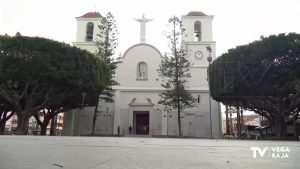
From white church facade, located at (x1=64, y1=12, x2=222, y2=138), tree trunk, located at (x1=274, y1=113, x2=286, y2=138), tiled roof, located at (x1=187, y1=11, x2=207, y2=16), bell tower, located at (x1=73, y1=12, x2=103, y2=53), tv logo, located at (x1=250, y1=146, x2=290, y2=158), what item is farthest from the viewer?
bell tower, located at (x1=73, y1=12, x2=103, y2=53)

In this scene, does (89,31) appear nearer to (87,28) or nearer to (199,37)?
(87,28)

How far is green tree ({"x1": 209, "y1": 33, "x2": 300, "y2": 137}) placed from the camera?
2850 cm

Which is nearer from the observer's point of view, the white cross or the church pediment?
the church pediment

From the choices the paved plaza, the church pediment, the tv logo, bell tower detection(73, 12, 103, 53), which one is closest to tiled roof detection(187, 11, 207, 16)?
bell tower detection(73, 12, 103, 53)

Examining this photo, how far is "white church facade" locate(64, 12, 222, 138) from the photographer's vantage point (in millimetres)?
40531

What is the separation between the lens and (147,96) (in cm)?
4178

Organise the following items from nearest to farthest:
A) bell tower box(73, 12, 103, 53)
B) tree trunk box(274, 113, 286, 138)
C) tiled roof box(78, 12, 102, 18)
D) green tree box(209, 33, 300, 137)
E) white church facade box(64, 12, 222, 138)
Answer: green tree box(209, 33, 300, 137)
tree trunk box(274, 113, 286, 138)
white church facade box(64, 12, 222, 138)
bell tower box(73, 12, 103, 53)
tiled roof box(78, 12, 102, 18)

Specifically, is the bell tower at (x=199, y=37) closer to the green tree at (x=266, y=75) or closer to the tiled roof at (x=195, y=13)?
the tiled roof at (x=195, y=13)

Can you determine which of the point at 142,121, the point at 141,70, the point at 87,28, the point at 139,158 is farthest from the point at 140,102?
the point at 139,158

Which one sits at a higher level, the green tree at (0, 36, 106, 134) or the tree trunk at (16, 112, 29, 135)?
the green tree at (0, 36, 106, 134)

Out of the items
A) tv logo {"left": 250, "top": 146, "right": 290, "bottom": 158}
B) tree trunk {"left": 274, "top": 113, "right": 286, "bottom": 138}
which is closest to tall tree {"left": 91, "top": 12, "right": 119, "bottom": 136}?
tree trunk {"left": 274, "top": 113, "right": 286, "bottom": 138}

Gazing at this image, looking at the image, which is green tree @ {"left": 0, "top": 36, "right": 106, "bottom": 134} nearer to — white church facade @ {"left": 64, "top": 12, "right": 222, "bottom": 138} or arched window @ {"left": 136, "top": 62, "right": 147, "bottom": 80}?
white church facade @ {"left": 64, "top": 12, "right": 222, "bottom": 138}

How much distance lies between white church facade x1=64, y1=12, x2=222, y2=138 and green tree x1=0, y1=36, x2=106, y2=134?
29.9ft


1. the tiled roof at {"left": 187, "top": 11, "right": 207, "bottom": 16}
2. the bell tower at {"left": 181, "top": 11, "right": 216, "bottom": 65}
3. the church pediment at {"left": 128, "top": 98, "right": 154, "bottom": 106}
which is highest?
the tiled roof at {"left": 187, "top": 11, "right": 207, "bottom": 16}
